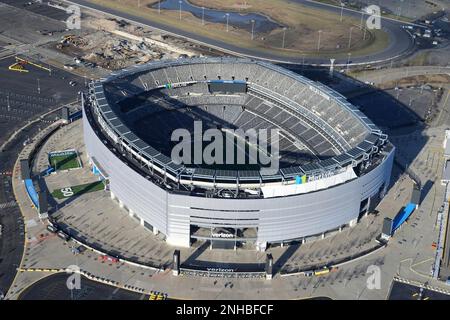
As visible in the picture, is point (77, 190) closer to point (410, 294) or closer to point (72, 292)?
point (72, 292)

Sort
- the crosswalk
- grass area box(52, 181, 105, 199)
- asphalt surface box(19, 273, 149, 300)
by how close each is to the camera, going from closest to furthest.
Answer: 1. asphalt surface box(19, 273, 149, 300)
2. the crosswalk
3. grass area box(52, 181, 105, 199)

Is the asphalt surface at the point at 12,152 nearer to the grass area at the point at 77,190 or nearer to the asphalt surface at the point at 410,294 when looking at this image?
the grass area at the point at 77,190

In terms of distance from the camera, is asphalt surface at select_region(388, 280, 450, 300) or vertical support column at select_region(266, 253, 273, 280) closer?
asphalt surface at select_region(388, 280, 450, 300)

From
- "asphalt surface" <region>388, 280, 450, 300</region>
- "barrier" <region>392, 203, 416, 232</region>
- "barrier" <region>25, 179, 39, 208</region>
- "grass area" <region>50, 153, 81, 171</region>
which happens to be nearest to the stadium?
"grass area" <region>50, 153, 81, 171</region>

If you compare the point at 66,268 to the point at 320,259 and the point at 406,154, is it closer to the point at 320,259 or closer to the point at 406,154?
the point at 320,259

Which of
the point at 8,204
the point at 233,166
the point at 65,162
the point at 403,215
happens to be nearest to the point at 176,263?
the point at 233,166

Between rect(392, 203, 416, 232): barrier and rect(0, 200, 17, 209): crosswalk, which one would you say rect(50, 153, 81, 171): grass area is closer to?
rect(0, 200, 17, 209): crosswalk

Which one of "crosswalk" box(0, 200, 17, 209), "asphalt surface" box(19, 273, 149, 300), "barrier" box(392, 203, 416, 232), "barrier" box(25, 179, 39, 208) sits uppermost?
"barrier" box(392, 203, 416, 232)

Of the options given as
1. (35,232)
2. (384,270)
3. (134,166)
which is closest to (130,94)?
(134,166)
